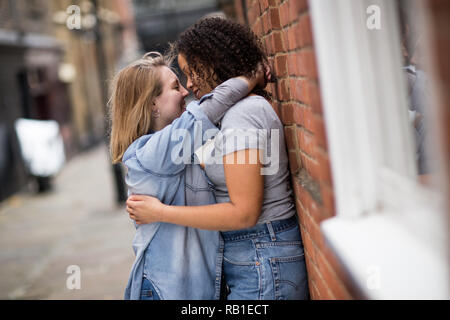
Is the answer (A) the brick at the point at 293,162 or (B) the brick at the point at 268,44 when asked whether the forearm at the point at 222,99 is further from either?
(B) the brick at the point at 268,44

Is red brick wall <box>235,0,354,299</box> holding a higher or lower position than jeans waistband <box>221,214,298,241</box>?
higher

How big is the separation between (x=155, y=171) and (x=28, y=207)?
28.3ft

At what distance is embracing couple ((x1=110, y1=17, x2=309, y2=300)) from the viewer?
190 cm

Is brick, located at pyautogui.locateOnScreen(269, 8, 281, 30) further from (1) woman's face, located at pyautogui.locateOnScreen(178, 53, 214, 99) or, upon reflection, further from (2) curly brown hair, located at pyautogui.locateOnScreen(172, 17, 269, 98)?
(1) woman's face, located at pyautogui.locateOnScreen(178, 53, 214, 99)

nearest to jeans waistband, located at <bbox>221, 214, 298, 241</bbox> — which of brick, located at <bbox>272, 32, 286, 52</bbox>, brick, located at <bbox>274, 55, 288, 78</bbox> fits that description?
brick, located at <bbox>274, 55, 288, 78</bbox>

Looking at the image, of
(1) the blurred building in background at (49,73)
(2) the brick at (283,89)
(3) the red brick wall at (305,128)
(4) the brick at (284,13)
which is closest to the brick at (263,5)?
(3) the red brick wall at (305,128)

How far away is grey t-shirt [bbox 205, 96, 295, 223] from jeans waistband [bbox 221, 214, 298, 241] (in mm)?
21

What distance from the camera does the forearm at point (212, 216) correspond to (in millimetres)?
1831

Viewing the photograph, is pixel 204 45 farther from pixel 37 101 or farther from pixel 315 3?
pixel 37 101

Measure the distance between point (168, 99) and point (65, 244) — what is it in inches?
210

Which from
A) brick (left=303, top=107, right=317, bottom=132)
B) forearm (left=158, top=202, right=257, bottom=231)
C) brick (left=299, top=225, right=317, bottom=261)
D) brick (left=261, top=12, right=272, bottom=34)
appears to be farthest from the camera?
brick (left=261, top=12, right=272, bottom=34)

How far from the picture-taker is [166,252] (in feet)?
6.58

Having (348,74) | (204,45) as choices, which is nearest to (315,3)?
Answer: (348,74)

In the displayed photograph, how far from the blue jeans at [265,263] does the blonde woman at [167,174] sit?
0.07 meters
